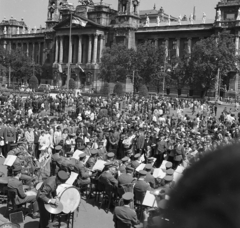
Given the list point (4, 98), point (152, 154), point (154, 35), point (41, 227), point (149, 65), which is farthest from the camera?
point (154, 35)

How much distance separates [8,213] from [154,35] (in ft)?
217

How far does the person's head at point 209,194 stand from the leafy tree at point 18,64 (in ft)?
270

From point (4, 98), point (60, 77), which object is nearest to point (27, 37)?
point (60, 77)

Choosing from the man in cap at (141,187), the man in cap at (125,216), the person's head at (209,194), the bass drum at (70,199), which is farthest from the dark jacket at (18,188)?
the person's head at (209,194)

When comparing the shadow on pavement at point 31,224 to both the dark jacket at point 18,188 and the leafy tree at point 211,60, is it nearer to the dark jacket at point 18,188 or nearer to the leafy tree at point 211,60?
the dark jacket at point 18,188

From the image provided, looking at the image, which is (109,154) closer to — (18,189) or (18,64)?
(18,189)

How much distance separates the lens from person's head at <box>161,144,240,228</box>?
114 centimetres

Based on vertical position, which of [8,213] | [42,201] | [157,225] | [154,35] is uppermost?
[154,35]

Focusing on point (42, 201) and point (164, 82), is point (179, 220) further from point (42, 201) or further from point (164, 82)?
point (164, 82)

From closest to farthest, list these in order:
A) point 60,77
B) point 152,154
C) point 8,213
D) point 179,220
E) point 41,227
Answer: point 179,220 → point 41,227 → point 8,213 → point 152,154 → point 60,77

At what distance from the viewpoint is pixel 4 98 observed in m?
34.6

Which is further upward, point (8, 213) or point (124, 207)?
point (124, 207)

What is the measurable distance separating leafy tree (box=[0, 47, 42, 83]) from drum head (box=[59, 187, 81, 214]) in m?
76.5

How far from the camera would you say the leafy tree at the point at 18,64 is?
265 ft
